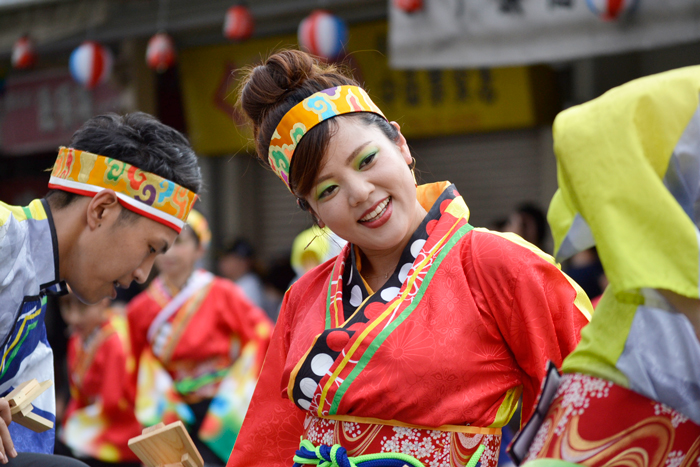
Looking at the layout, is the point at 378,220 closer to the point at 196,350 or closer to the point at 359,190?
the point at 359,190

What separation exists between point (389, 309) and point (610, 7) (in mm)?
2823

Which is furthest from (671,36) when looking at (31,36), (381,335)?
(31,36)

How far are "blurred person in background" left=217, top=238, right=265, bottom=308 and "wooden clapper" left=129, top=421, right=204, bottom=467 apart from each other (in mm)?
4756

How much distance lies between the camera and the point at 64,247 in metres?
2.09

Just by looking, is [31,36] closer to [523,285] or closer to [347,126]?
[347,126]

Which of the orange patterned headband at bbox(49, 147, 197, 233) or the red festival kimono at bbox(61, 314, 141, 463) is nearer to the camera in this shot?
the orange patterned headband at bbox(49, 147, 197, 233)

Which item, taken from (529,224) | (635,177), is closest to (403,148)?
(635,177)

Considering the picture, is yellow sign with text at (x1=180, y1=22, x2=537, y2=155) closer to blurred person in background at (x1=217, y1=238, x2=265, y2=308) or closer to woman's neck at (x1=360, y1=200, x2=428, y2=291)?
blurred person in background at (x1=217, y1=238, x2=265, y2=308)

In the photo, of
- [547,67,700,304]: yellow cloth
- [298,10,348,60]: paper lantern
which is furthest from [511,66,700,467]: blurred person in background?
[298,10,348,60]: paper lantern

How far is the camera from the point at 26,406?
1.76 meters

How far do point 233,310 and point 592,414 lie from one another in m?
3.86

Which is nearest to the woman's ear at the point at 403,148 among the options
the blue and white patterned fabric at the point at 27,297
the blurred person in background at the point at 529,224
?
the blue and white patterned fabric at the point at 27,297

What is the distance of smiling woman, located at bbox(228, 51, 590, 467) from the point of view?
159 centimetres

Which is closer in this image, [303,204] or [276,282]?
Result: [303,204]
